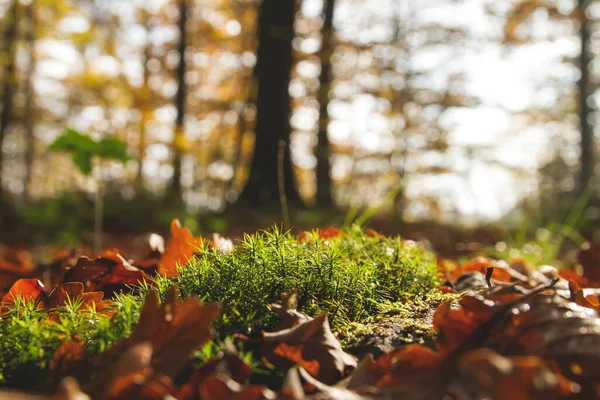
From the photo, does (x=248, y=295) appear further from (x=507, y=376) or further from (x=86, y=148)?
(x=86, y=148)

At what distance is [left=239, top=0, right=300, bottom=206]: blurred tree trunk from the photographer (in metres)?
7.42

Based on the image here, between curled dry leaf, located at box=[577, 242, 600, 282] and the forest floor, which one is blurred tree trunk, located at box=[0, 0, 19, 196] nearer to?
the forest floor

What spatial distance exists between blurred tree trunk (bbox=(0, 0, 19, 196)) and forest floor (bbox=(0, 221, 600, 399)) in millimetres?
10279

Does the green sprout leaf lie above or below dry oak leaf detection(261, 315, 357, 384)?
above

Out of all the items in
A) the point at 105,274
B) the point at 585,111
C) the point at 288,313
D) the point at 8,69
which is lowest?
the point at 105,274

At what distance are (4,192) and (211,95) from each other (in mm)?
14991

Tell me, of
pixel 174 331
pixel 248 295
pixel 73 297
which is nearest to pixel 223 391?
pixel 174 331

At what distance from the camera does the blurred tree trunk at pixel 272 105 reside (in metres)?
7.42

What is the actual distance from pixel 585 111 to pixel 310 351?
1637cm

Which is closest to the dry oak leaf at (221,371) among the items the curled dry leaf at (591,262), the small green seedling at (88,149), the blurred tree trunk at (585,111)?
the curled dry leaf at (591,262)

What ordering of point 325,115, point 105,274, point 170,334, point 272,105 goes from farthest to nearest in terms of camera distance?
point 325,115
point 272,105
point 105,274
point 170,334

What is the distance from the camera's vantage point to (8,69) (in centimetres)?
1033

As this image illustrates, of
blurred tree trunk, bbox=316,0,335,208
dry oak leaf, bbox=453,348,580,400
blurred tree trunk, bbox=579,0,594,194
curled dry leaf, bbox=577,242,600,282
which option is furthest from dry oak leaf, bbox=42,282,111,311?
blurred tree trunk, bbox=579,0,594,194

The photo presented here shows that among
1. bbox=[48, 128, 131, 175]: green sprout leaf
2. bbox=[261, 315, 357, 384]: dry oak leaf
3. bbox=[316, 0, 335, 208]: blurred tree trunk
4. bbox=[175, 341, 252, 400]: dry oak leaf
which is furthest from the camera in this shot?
bbox=[316, 0, 335, 208]: blurred tree trunk
